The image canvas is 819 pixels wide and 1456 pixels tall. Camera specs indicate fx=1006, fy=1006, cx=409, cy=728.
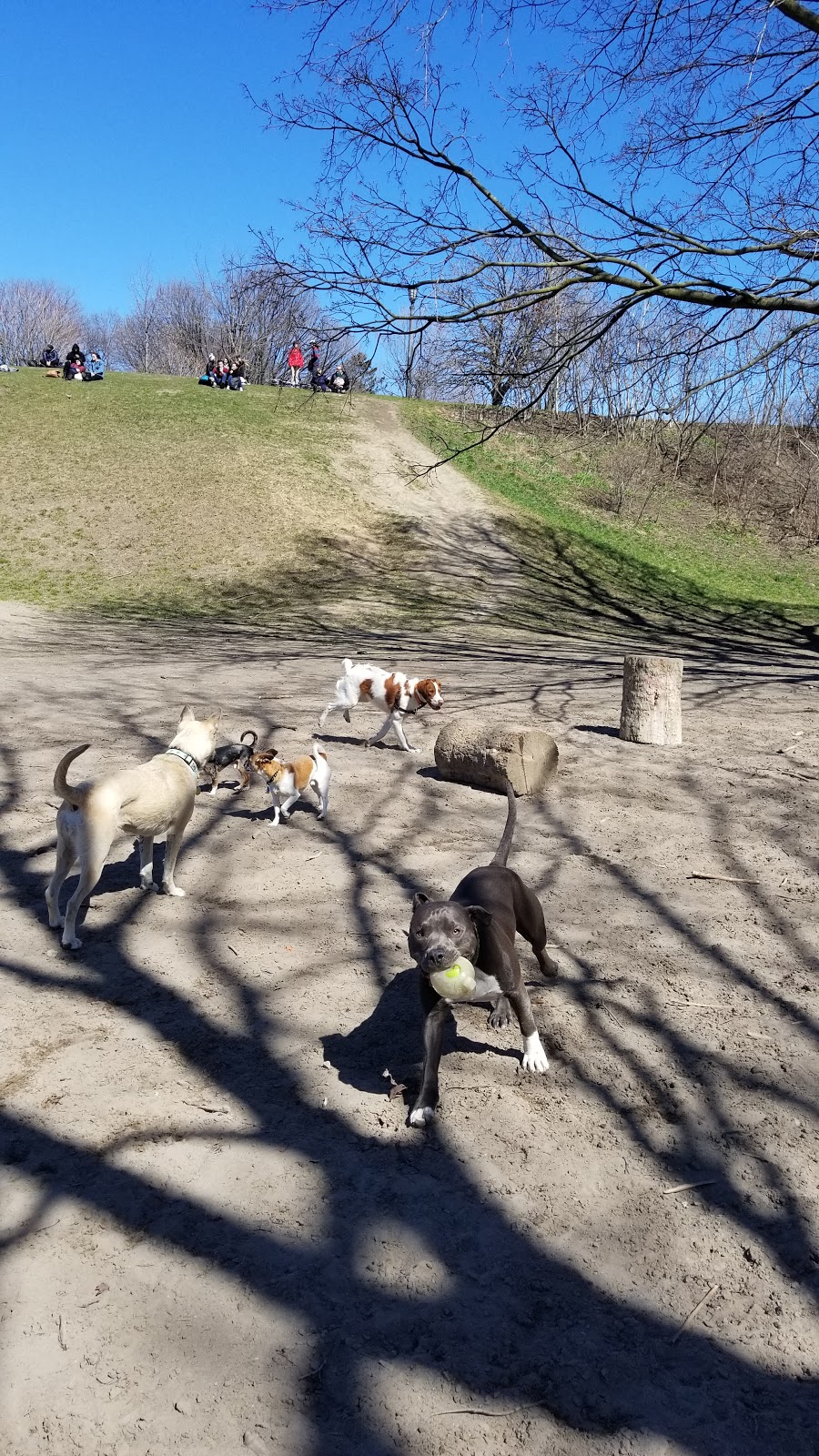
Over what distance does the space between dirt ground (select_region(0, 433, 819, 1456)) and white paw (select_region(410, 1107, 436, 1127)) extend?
65mm

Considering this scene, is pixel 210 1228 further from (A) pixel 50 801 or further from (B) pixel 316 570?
(B) pixel 316 570

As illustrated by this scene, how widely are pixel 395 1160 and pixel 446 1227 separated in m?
0.33

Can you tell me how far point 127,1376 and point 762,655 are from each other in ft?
49.5

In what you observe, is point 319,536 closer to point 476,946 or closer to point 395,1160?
point 476,946

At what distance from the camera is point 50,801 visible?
21.1 ft

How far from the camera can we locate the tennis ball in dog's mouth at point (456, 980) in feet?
10.8

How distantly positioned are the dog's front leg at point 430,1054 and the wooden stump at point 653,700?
5222mm

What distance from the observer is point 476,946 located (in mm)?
3363

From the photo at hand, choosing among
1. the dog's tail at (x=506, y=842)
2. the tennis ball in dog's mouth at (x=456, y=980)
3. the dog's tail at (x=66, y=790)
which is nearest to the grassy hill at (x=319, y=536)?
the dog's tail at (x=66, y=790)

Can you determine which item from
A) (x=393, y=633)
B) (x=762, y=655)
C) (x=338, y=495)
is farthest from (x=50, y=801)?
(x=338, y=495)

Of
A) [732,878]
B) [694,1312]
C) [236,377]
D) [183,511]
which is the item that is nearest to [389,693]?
[732,878]

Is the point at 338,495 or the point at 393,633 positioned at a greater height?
the point at 338,495

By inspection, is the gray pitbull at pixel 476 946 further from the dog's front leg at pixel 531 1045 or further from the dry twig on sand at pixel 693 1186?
the dry twig on sand at pixel 693 1186

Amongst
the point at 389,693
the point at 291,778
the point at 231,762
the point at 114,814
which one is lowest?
the point at 231,762
